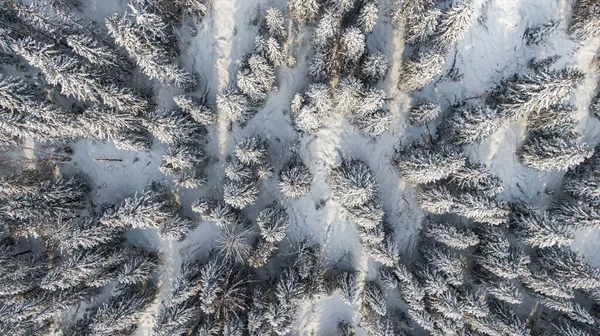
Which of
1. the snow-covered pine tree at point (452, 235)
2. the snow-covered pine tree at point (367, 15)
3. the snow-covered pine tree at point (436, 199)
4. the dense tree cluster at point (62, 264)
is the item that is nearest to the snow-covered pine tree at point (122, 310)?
the dense tree cluster at point (62, 264)

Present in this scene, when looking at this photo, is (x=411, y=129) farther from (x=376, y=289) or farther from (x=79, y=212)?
(x=79, y=212)

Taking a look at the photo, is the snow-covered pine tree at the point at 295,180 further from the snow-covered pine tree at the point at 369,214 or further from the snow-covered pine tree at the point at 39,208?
the snow-covered pine tree at the point at 39,208

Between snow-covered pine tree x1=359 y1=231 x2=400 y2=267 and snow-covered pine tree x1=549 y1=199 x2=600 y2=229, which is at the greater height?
snow-covered pine tree x1=549 y1=199 x2=600 y2=229

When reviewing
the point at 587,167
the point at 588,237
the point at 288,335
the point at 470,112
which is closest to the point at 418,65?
the point at 470,112

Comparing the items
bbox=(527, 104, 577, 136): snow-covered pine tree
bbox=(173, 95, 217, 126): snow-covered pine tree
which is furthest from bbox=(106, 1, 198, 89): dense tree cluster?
bbox=(527, 104, 577, 136): snow-covered pine tree

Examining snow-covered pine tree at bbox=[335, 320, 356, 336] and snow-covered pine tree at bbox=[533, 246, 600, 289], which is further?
snow-covered pine tree at bbox=[335, 320, 356, 336]

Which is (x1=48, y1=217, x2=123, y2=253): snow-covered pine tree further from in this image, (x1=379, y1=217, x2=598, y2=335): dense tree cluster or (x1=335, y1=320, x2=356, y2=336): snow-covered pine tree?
(x1=379, y1=217, x2=598, y2=335): dense tree cluster
